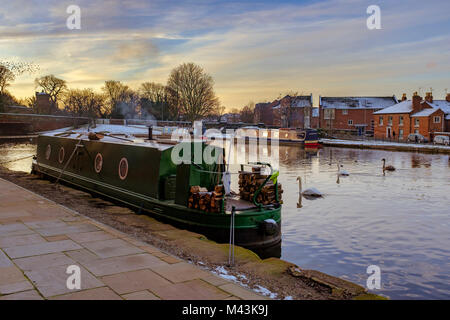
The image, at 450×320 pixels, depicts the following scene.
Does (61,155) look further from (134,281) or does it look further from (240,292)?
(240,292)

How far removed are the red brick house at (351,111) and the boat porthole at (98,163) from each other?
62857 mm

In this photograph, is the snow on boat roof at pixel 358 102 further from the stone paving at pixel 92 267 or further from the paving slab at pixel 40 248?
the paving slab at pixel 40 248

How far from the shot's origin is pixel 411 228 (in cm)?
1293

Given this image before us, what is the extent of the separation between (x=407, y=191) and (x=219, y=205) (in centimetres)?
1388

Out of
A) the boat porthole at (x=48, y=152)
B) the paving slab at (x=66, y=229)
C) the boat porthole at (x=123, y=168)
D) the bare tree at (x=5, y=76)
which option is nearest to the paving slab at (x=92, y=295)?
the paving slab at (x=66, y=229)

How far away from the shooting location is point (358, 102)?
73.8m

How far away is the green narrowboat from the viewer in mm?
9578

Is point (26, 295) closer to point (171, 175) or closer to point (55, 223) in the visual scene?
point (55, 223)

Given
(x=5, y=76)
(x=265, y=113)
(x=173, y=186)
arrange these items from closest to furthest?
(x=173, y=186)
(x=5, y=76)
(x=265, y=113)

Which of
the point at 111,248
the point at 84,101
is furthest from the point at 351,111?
the point at 111,248

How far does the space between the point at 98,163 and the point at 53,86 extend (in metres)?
69.1

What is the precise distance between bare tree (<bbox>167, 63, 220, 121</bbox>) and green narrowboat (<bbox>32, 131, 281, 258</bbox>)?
58414mm

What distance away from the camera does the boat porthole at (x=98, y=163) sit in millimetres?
14128

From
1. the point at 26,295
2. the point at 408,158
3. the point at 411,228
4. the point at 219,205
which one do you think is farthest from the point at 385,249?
the point at 408,158
